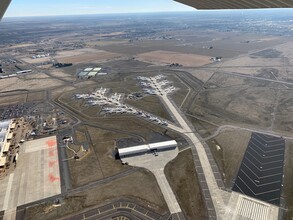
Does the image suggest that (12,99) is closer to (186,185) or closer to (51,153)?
(51,153)

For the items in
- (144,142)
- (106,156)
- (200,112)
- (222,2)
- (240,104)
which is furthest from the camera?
(240,104)

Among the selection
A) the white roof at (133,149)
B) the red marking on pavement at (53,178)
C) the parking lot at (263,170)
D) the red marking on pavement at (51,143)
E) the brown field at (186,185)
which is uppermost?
the white roof at (133,149)

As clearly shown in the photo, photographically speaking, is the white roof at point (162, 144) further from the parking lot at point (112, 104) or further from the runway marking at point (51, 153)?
the runway marking at point (51, 153)

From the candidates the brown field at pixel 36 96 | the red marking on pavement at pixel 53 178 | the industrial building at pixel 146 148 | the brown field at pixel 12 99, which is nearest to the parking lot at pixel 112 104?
the industrial building at pixel 146 148

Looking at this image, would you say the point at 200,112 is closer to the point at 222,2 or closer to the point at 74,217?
the point at 74,217

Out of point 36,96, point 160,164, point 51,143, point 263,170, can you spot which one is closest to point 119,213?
point 160,164

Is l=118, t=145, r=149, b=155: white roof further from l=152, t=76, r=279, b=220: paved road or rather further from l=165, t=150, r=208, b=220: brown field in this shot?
l=152, t=76, r=279, b=220: paved road

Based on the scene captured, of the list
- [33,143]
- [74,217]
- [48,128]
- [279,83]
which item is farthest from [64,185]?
[279,83]
